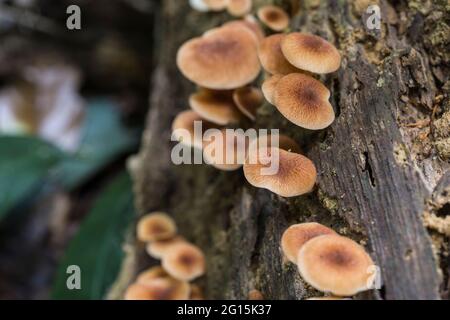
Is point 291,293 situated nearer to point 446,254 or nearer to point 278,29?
point 446,254

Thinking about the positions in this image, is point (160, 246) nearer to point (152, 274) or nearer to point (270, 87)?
point (152, 274)

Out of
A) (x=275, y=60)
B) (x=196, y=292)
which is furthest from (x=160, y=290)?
(x=275, y=60)

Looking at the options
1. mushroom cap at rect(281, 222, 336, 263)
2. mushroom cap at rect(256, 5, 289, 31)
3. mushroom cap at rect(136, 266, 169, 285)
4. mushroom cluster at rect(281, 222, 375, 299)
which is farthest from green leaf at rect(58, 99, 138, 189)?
mushroom cluster at rect(281, 222, 375, 299)

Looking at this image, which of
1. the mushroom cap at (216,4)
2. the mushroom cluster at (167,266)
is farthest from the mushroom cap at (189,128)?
the mushroom cap at (216,4)

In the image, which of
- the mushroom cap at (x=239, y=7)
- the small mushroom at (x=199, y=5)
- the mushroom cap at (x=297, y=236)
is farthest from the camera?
the small mushroom at (x=199, y=5)

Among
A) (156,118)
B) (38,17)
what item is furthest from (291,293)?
(38,17)

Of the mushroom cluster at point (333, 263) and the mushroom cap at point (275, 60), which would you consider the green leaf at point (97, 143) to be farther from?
the mushroom cluster at point (333, 263)
